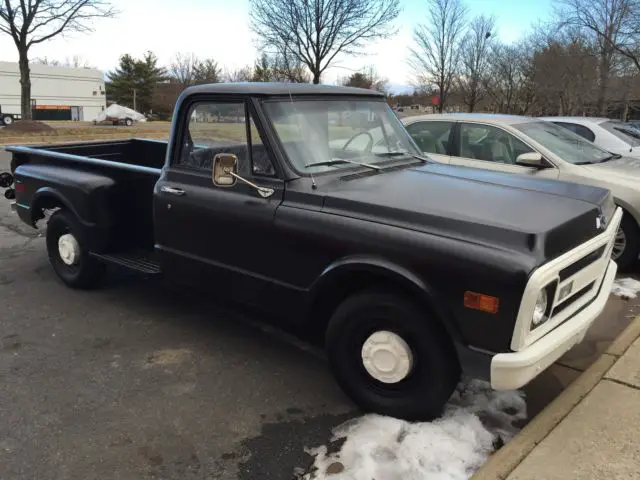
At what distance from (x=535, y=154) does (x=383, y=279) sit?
11.7 feet

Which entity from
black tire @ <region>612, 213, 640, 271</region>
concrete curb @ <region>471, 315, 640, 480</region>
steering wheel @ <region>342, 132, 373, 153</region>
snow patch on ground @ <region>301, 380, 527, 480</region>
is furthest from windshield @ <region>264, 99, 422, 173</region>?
black tire @ <region>612, 213, 640, 271</region>

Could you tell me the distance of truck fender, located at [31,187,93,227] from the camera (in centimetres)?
496

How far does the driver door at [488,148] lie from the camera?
6.35 meters

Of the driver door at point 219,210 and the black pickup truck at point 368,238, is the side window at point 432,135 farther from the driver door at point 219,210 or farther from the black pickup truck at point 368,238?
the driver door at point 219,210

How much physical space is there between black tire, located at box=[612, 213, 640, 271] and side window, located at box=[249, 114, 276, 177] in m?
4.14

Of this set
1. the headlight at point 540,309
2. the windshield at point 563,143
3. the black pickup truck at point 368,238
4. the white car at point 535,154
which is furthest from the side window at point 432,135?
the headlight at point 540,309

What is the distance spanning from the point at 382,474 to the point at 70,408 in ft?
6.38

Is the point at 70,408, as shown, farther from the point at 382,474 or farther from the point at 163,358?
the point at 382,474

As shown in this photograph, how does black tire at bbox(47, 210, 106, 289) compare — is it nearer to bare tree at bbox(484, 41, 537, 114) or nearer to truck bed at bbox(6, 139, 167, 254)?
truck bed at bbox(6, 139, 167, 254)

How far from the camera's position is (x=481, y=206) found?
312 cm

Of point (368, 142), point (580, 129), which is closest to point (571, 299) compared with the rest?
point (368, 142)

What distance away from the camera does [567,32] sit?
27188 mm

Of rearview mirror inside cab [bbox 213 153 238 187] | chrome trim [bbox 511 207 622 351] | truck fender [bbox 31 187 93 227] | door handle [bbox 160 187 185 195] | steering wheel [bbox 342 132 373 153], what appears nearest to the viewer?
chrome trim [bbox 511 207 622 351]

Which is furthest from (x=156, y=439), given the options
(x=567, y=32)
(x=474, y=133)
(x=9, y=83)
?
(x=9, y=83)
